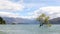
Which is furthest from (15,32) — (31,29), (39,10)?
(39,10)

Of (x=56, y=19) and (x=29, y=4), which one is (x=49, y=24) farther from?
(x=29, y=4)

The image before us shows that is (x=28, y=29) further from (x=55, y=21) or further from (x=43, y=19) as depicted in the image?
(x=55, y=21)

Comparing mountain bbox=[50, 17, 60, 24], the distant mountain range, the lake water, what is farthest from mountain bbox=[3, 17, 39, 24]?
mountain bbox=[50, 17, 60, 24]

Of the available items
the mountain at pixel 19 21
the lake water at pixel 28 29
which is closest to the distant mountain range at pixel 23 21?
the mountain at pixel 19 21

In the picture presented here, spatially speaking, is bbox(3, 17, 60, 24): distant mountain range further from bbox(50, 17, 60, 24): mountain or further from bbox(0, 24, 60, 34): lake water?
bbox(0, 24, 60, 34): lake water

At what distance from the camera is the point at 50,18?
20.5 ft

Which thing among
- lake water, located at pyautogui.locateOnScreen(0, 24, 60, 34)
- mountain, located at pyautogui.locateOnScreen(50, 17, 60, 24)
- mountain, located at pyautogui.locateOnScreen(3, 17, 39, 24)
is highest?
mountain, located at pyautogui.locateOnScreen(3, 17, 39, 24)

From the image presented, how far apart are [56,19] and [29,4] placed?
2.34 feet

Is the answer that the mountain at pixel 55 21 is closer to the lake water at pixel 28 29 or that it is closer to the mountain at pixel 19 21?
the lake water at pixel 28 29

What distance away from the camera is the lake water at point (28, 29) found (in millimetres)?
6301

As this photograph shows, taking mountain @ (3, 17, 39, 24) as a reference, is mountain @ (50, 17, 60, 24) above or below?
below

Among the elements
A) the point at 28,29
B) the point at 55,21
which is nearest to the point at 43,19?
the point at 55,21

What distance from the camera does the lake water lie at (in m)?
6.30

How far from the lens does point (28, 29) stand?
6426 mm
